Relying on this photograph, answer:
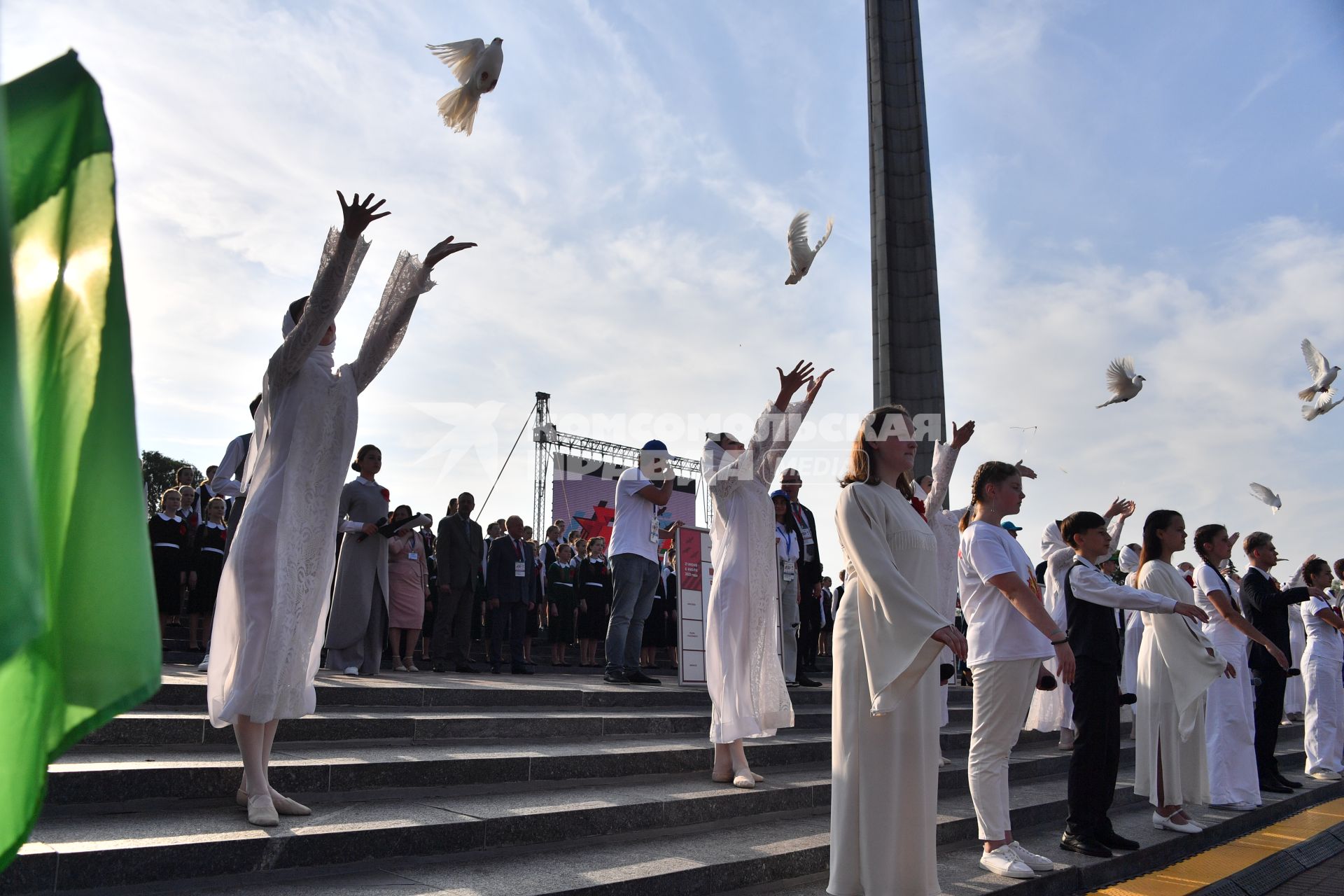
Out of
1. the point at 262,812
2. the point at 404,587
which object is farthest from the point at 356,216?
the point at 404,587

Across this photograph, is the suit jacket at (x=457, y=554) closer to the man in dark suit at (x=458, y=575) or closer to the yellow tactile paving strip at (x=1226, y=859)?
the man in dark suit at (x=458, y=575)

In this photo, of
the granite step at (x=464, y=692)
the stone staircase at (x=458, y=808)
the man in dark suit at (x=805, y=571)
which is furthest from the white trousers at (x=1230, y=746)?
the man in dark suit at (x=805, y=571)

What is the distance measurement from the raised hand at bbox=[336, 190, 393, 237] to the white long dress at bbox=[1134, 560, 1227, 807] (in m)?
5.59

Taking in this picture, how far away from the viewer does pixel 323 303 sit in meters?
4.05

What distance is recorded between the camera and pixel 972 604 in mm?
5359

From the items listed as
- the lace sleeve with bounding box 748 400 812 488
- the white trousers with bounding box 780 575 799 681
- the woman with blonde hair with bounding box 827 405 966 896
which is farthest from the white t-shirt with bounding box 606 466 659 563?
the woman with blonde hair with bounding box 827 405 966 896

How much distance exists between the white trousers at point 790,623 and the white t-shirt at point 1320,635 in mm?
4972

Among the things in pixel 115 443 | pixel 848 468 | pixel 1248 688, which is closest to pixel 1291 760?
pixel 1248 688

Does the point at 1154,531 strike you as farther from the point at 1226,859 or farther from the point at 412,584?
the point at 412,584

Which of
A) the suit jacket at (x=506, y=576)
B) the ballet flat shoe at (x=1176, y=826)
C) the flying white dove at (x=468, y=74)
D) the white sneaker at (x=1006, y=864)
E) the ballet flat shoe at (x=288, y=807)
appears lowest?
the ballet flat shoe at (x=1176, y=826)

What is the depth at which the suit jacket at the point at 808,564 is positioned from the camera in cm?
1033

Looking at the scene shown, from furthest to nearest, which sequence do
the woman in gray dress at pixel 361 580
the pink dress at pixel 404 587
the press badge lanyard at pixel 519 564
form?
the press badge lanyard at pixel 519 564 → the pink dress at pixel 404 587 → the woman in gray dress at pixel 361 580

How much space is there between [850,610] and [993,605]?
4.74 ft

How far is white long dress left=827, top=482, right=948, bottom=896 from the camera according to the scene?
385 cm
